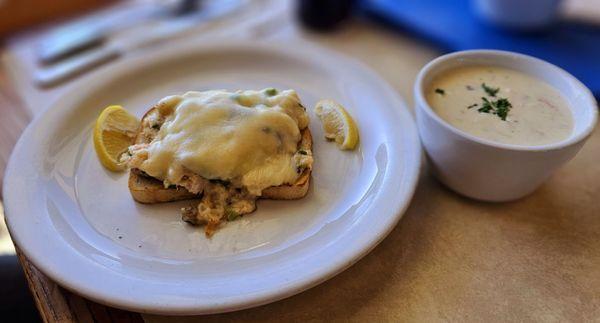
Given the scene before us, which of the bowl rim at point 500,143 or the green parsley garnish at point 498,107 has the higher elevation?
the bowl rim at point 500,143

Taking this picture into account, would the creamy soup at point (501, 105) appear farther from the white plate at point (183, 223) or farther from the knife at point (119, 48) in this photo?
the knife at point (119, 48)

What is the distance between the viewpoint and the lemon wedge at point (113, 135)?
1478 mm

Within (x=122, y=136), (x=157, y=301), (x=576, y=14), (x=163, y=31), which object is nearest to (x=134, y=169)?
(x=122, y=136)

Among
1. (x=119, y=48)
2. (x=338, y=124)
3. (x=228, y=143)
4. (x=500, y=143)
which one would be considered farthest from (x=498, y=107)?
(x=119, y=48)

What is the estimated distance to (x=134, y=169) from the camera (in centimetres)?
141

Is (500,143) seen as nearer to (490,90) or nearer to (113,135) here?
(490,90)

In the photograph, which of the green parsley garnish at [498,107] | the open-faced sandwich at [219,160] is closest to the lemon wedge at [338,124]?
the open-faced sandwich at [219,160]

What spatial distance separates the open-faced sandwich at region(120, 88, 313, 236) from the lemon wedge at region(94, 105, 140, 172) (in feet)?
0.27

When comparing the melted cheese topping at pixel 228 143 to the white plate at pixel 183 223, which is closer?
the white plate at pixel 183 223

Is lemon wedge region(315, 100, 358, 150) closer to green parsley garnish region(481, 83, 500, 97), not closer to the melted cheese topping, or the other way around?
the melted cheese topping

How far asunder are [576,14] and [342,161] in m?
1.50

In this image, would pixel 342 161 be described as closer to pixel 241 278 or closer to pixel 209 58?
pixel 241 278

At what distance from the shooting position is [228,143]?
52.1 inches

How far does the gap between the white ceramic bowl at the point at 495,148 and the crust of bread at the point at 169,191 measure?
39 cm
